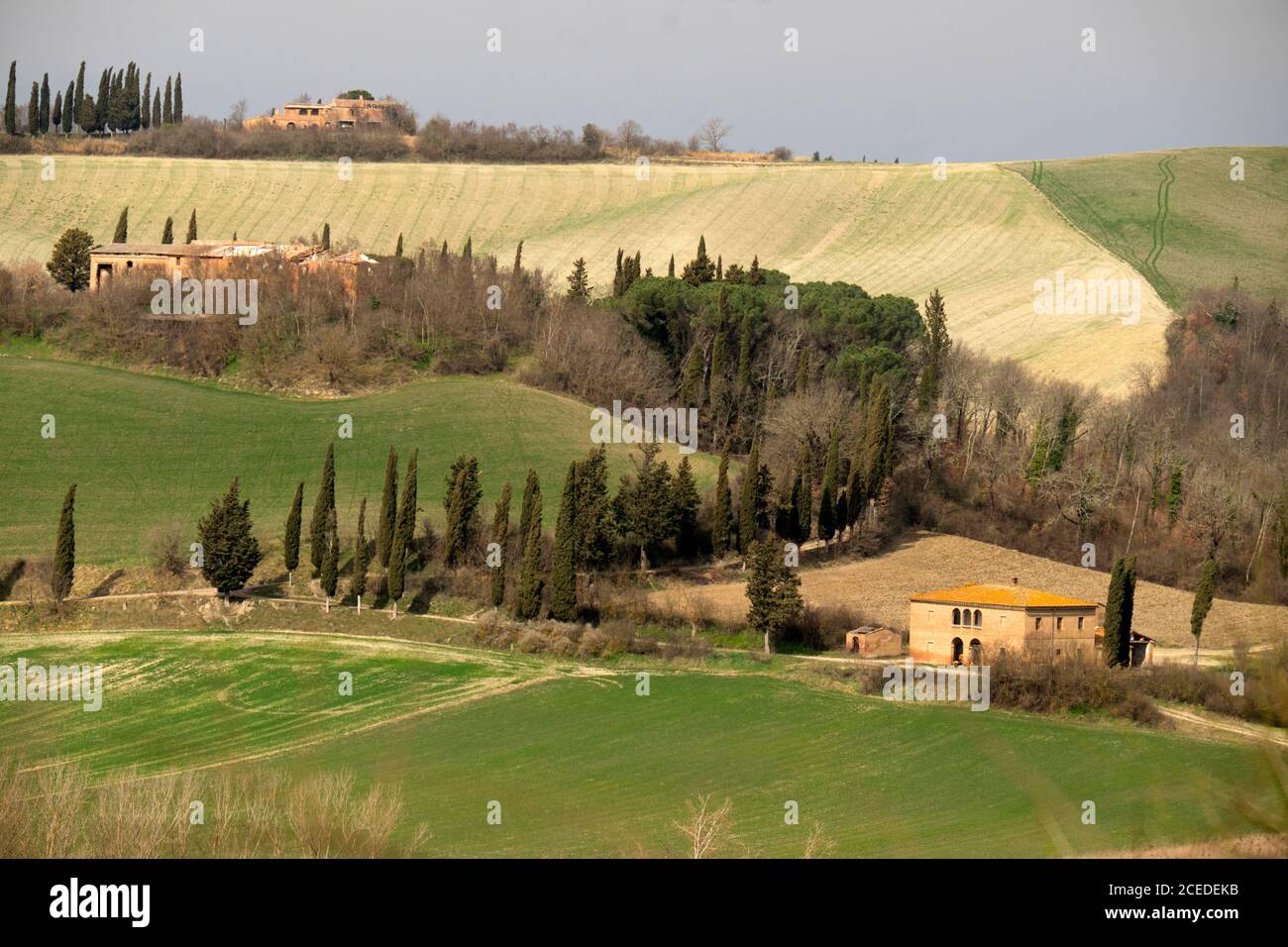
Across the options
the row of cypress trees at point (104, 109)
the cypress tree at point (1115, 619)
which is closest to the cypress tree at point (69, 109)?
the row of cypress trees at point (104, 109)

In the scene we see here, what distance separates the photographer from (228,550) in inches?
2041

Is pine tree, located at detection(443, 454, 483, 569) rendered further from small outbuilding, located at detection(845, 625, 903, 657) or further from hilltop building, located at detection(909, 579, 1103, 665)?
hilltop building, located at detection(909, 579, 1103, 665)

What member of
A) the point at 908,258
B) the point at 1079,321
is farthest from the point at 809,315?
the point at 908,258

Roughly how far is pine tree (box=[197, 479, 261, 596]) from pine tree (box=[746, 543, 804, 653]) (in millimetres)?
15467

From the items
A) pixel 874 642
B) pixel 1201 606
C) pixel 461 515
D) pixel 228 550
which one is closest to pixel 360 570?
pixel 228 550

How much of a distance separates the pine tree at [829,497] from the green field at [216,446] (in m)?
5.90

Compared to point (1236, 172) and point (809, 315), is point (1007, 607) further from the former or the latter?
point (1236, 172)

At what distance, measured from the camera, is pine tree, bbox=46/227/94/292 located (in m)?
85.1

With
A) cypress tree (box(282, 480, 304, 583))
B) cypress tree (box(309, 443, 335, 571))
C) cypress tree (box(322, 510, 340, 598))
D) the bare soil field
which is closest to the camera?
cypress tree (box(322, 510, 340, 598))

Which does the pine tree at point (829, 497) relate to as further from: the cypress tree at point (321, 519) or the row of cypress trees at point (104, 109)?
the row of cypress trees at point (104, 109)

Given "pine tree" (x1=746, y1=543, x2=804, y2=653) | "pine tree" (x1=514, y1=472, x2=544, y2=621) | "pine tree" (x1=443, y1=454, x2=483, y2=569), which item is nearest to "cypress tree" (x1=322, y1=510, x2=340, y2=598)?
"pine tree" (x1=443, y1=454, x2=483, y2=569)

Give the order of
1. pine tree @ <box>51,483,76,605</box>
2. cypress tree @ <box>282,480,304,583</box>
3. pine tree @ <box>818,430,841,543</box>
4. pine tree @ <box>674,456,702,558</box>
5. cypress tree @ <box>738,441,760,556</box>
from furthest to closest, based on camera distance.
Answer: pine tree @ <box>818,430,841,543</box>
cypress tree @ <box>738,441,760,556</box>
pine tree @ <box>674,456,702,558</box>
cypress tree @ <box>282,480,304,583</box>
pine tree @ <box>51,483,76,605</box>

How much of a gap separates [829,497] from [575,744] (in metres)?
24.4

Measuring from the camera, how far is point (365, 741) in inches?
1534
